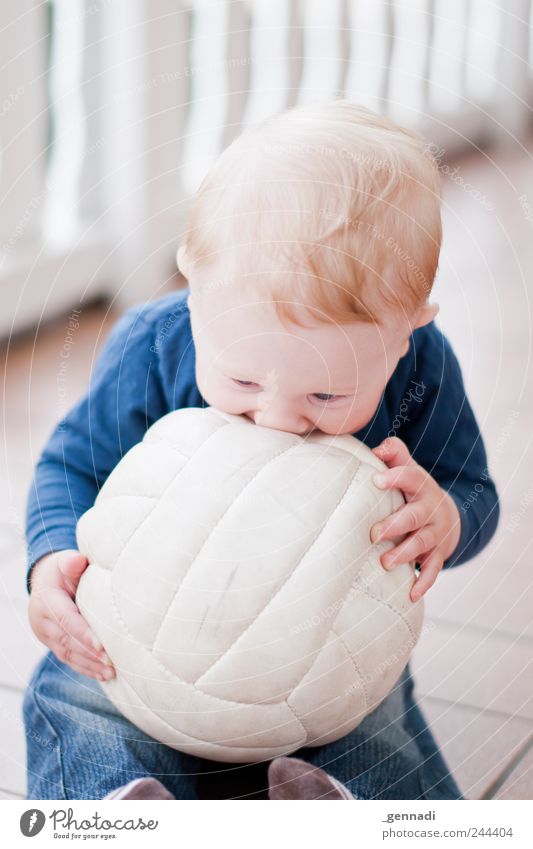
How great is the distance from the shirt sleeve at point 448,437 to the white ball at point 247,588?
6.4 inches

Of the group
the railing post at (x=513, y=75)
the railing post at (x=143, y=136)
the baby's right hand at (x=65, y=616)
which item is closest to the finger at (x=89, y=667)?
the baby's right hand at (x=65, y=616)

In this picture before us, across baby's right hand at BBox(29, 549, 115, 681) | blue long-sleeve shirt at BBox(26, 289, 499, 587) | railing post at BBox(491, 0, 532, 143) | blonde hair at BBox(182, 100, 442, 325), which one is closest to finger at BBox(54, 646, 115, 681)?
baby's right hand at BBox(29, 549, 115, 681)

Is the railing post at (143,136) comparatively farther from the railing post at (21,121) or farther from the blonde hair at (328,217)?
the blonde hair at (328,217)

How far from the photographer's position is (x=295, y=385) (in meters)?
0.59

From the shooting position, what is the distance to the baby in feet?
1.86

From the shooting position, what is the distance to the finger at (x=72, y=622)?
0.62 metres

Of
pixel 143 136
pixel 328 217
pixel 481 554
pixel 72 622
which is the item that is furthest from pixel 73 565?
pixel 143 136

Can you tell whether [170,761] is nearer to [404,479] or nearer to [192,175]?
[404,479]

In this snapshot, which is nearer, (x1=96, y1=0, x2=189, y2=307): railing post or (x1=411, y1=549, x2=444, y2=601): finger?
(x1=411, y1=549, x2=444, y2=601): finger

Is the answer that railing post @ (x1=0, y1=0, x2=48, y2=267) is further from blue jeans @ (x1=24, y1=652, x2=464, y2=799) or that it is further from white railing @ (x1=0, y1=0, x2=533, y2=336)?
blue jeans @ (x1=24, y1=652, x2=464, y2=799)

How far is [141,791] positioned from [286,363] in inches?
10.7

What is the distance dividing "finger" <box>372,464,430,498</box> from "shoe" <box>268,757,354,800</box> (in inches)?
7.1

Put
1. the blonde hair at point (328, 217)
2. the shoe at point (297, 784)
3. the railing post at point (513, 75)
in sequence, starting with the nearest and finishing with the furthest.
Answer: the blonde hair at point (328, 217)
the shoe at point (297, 784)
the railing post at point (513, 75)

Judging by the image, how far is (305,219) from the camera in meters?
0.56
